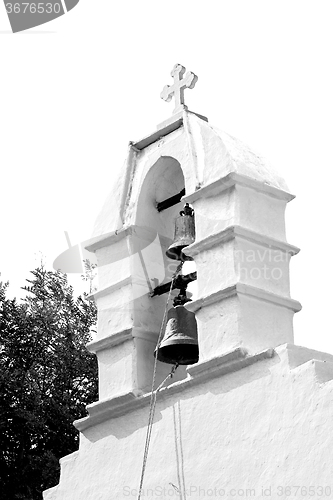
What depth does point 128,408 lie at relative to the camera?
6156 mm

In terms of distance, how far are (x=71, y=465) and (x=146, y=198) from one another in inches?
74.9

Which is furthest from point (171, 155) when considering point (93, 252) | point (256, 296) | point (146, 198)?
point (256, 296)

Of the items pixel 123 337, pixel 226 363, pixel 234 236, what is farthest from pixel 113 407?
pixel 234 236

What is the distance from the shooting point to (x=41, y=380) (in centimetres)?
1234

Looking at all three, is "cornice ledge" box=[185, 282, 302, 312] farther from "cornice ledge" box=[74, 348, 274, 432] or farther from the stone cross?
the stone cross

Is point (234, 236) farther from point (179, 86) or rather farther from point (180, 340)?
point (179, 86)

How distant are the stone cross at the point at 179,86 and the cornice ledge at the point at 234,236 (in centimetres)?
124

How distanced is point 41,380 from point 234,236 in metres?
6.97

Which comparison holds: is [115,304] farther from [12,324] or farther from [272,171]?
[12,324]

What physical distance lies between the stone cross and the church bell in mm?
1521

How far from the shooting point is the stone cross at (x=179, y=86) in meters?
6.90

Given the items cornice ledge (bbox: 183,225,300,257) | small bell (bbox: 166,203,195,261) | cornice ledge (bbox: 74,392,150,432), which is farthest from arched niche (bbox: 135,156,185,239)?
cornice ledge (bbox: 74,392,150,432)

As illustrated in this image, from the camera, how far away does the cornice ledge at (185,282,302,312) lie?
5730 mm

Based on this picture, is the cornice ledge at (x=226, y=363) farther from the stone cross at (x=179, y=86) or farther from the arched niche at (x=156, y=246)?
the stone cross at (x=179, y=86)
